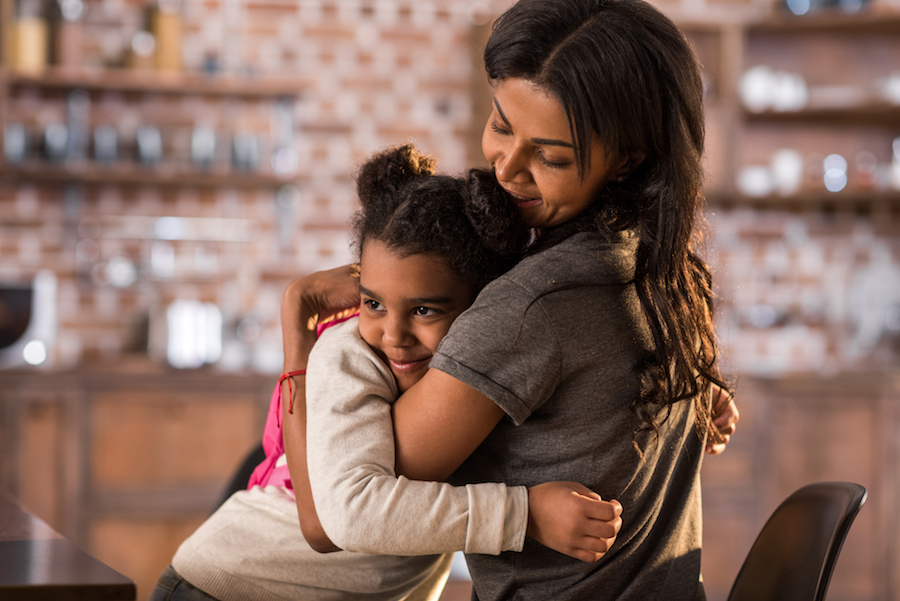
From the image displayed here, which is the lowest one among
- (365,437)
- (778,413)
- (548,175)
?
(778,413)

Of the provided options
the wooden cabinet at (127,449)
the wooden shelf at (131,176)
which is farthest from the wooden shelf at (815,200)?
the wooden cabinet at (127,449)

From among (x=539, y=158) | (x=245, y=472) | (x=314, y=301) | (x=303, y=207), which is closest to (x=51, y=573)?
(x=314, y=301)

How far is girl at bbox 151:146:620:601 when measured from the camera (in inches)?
35.0

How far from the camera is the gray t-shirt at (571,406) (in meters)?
0.88

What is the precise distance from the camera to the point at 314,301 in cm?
118

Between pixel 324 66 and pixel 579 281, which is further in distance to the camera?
pixel 324 66

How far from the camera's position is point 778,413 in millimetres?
3516

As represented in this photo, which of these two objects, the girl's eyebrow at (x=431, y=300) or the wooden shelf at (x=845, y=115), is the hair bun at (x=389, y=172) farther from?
the wooden shelf at (x=845, y=115)

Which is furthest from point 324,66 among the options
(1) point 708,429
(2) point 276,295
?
(1) point 708,429

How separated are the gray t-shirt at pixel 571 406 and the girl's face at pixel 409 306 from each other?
90 mm

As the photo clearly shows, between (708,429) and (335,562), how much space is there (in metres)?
0.51

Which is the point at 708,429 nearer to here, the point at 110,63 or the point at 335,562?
the point at 335,562

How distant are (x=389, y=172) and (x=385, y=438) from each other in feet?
1.10

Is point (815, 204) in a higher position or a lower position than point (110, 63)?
lower
